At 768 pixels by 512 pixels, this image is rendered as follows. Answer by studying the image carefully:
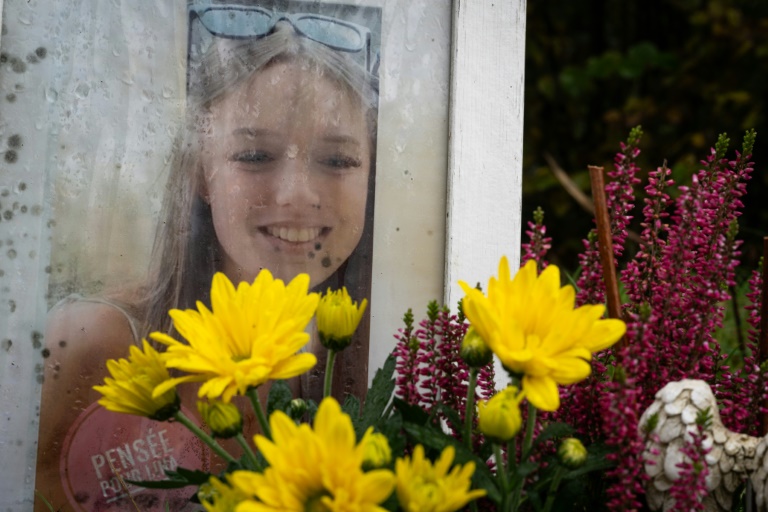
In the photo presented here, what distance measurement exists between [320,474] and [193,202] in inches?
22.7

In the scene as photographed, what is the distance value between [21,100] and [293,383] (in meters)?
0.49

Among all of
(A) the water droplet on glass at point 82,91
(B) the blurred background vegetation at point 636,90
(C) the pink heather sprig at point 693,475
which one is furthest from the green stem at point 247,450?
(B) the blurred background vegetation at point 636,90

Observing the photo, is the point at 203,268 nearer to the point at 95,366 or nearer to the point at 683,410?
the point at 95,366

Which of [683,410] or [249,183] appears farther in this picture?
[249,183]

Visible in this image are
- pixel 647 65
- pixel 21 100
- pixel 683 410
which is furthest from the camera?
pixel 647 65

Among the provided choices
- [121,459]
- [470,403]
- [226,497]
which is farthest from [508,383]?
[121,459]

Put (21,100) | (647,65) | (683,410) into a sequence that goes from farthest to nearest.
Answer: (647,65), (21,100), (683,410)

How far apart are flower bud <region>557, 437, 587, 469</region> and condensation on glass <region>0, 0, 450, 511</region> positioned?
0.47m

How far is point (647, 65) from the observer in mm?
2711

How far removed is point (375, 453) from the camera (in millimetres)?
667

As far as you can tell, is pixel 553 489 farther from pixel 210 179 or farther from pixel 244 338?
pixel 210 179

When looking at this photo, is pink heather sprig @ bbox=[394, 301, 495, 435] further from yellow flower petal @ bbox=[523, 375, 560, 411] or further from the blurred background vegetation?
the blurred background vegetation

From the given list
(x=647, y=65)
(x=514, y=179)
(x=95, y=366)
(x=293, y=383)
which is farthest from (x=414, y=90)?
(x=647, y=65)

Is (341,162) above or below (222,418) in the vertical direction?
above
